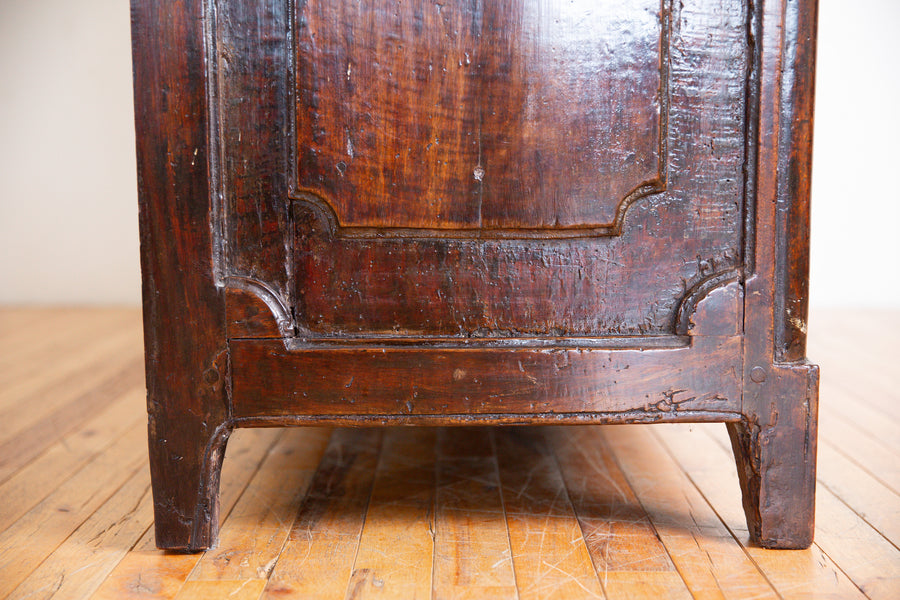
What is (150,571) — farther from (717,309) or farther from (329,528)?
(717,309)

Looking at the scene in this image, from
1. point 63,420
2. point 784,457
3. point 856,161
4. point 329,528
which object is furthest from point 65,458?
point 856,161

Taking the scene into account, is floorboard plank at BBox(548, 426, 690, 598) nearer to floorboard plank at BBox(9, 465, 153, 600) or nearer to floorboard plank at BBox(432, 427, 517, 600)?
floorboard plank at BBox(432, 427, 517, 600)

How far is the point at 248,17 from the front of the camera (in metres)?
0.85

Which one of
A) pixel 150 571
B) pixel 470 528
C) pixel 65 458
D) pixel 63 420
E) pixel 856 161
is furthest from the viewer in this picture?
pixel 856 161

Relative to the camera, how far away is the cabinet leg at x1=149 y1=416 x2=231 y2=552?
0.88 metres

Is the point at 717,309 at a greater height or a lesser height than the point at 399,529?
greater

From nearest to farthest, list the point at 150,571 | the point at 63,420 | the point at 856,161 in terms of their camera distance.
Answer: the point at 150,571 → the point at 63,420 → the point at 856,161

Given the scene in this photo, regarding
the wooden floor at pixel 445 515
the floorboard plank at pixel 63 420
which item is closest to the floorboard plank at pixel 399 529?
the wooden floor at pixel 445 515

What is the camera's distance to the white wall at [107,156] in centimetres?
295

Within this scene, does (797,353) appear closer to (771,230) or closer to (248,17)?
(771,230)

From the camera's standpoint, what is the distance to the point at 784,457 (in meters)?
0.89

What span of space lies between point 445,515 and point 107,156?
263 centimetres

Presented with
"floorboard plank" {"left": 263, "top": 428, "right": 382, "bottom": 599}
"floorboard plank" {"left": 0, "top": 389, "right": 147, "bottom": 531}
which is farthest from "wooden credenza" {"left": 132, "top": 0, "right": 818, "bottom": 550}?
"floorboard plank" {"left": 0, "top": 389, "right": 147, "bottom": 531}

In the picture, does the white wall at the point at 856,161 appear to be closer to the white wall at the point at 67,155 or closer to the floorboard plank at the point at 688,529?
the floorboard plank at the point at 688,529
